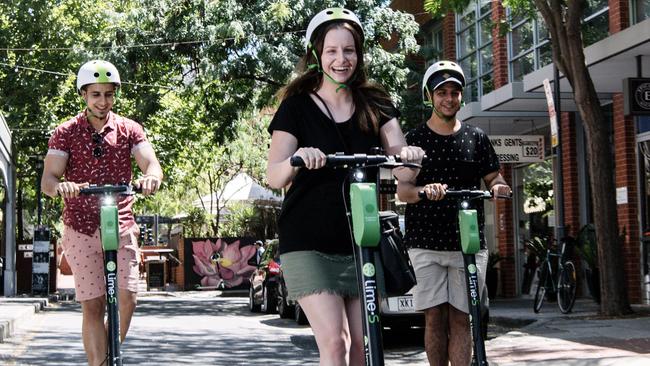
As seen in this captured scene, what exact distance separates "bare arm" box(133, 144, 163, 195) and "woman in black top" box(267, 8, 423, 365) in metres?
1.41

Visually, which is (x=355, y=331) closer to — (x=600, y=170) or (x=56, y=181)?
(x=56, y=181)

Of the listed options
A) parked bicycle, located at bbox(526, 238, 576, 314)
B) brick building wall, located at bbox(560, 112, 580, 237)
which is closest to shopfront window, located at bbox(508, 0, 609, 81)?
brick building wall, located at bbox(560, 112, 580, 237)

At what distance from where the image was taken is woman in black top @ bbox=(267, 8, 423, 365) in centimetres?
417

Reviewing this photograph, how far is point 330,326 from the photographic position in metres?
4.11

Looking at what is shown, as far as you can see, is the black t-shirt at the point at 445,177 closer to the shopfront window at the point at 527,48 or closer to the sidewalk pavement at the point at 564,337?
the sidewalk pavement at the point at 564,337

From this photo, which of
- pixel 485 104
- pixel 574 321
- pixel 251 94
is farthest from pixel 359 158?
pixel 251 94

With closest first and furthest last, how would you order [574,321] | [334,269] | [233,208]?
[334,269] → [574,321] → [233,208]

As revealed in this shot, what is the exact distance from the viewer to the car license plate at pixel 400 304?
11898 millimetres

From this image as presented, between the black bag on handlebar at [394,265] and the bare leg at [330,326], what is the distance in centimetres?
28

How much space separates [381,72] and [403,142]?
1806cm

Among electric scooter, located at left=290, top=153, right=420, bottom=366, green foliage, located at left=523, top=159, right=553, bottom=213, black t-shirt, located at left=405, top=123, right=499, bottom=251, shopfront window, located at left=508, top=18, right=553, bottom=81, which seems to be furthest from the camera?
green foliage, located at left=523, top=159, right=553, bottom=213

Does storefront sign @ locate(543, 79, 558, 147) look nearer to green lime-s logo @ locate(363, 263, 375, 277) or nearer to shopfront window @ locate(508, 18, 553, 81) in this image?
shopfront window @ locate(508, 18, 553, 81)

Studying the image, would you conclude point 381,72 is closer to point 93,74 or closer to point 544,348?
point 544,348

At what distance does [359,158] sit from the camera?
3.92 metres
